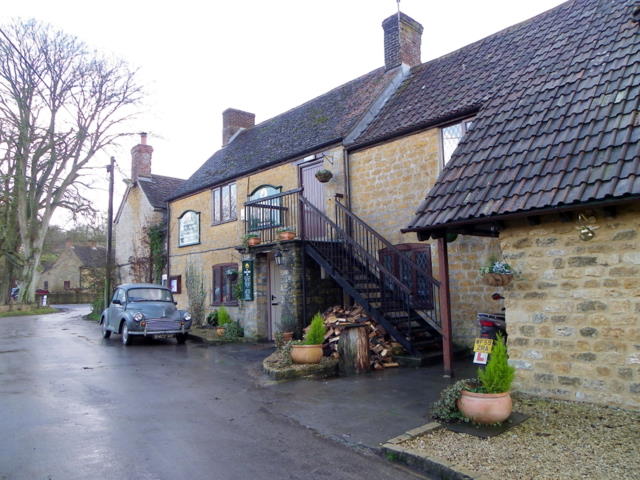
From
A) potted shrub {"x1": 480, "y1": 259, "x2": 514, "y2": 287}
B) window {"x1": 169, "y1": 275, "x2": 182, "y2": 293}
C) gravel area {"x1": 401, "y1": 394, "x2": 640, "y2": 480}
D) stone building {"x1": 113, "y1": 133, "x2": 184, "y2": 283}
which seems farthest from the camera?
stone building {"x1": 113, "y1": 133, "x2": 184, "y2": 283}

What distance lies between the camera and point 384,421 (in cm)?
571

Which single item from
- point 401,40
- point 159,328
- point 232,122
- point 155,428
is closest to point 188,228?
point 232,122

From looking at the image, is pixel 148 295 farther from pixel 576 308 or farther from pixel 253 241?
pixel 576 308

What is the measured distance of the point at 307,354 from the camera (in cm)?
887

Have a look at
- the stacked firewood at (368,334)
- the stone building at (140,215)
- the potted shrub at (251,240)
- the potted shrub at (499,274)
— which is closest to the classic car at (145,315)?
the potted shrub at (251,240)

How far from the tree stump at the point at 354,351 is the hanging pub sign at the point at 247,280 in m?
5.60

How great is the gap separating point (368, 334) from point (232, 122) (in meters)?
14.7

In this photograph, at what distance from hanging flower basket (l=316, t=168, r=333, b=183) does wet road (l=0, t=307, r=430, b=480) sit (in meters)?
5.38

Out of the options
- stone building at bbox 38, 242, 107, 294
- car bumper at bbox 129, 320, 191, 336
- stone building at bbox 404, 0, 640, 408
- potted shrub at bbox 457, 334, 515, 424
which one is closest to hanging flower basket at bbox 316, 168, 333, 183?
stone building at bbox 404, 0, 640, 408

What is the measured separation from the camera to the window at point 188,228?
61.6ft

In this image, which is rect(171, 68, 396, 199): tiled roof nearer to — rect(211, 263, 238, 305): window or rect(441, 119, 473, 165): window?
rect(441, 119, 473, 165): window

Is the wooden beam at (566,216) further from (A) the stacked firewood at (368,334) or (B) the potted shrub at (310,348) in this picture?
(B) the potted shrub at (310,348)

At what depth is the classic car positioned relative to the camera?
1310 cm

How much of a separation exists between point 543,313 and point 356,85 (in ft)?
37.9
